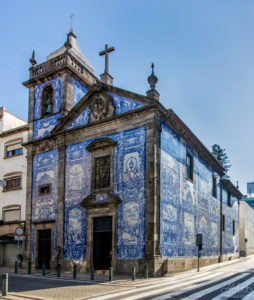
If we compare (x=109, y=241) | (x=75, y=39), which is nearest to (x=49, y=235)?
(x=109, y=241)

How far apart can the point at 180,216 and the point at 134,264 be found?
4478 millimetres

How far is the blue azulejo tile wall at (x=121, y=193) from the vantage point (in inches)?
A: 648

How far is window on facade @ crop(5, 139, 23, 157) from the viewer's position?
80.3ft

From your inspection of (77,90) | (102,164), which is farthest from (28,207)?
(77,90)

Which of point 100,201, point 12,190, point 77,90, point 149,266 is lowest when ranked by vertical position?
point 149,266

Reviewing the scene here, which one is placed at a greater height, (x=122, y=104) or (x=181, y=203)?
(x=122, y=104)

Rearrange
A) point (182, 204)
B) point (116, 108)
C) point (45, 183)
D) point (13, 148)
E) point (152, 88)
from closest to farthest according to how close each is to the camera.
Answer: point (152, 88) → point (116, 108) → point (182, 204) → point (45, 183) → point (13, 148)

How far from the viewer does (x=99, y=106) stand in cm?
1950

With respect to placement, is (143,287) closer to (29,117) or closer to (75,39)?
(29,117)

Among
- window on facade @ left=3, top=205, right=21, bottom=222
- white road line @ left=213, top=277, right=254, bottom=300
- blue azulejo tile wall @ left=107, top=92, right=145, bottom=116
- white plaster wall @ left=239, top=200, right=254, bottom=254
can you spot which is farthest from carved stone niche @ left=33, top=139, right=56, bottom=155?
white plaster wall @ left=239, top=200, right=254, bottom=254

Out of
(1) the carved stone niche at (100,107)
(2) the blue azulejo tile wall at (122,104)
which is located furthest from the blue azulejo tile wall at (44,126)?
(2) the blue azulejo tile wall at (122,104)

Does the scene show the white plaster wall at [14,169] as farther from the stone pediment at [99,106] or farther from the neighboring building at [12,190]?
the stone pediment at [99,106]

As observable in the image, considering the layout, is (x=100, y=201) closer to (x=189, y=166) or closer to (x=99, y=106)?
(x=99, y=106)

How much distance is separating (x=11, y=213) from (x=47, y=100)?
817 cm
